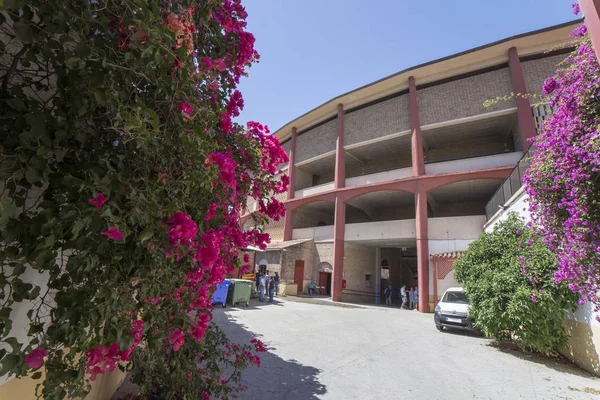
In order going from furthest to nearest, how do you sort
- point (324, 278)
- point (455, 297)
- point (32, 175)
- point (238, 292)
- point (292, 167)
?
1. point (292, 167)
2. point (324, 278)
3. point (238, 292)
4. point (455, 297)
5. point (32, 175)

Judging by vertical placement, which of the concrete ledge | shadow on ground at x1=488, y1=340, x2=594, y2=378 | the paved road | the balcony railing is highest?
the balcony railing

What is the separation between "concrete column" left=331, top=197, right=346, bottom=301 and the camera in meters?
19.2

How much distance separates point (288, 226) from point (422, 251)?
34.1ft

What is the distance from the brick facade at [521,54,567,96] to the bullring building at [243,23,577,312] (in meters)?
0.04

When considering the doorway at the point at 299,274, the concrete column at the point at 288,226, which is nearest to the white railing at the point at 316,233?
the concrete column at the point at 288,226

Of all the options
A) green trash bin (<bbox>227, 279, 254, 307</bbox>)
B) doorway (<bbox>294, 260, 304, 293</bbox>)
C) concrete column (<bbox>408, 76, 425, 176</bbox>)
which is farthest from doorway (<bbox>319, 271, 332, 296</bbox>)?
concrete column (<bbox>408, 76, 425, 176</bbox>)

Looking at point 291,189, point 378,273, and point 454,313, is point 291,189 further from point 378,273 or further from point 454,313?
point 454,313

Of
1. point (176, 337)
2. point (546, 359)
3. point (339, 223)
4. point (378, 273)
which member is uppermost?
point (339, 223)

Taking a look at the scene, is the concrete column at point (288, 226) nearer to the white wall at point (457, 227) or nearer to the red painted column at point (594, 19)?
the white wall at point (457, 227)

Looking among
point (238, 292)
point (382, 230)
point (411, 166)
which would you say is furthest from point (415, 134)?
point (238, 292)

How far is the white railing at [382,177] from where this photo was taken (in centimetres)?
1817

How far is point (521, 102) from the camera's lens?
15.1 metres

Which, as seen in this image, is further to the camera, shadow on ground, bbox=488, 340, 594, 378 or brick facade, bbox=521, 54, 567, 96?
brick facade, bbox=521, 54, 567, 96

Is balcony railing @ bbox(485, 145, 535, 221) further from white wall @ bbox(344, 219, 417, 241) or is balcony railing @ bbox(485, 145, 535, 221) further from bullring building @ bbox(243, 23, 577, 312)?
white wall @ bbox(344, 219, 417, 241)
